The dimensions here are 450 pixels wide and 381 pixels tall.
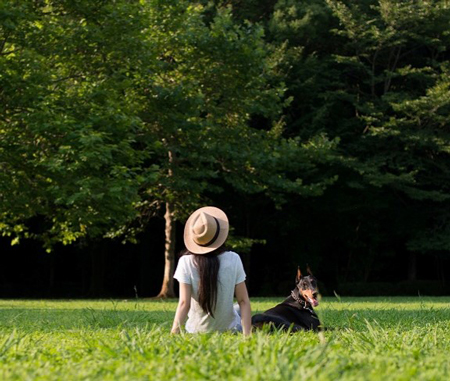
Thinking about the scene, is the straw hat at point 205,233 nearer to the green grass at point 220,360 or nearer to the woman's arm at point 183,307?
the woman's arm at point 183,307

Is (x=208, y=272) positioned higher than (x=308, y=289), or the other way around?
(x=208, y=272)

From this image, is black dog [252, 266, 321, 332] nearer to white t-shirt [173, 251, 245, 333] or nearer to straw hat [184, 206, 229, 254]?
white t-shirt [173, 251, 245, 333]

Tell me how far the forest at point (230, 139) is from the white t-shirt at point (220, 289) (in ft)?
37.8

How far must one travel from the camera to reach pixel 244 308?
6562 mm

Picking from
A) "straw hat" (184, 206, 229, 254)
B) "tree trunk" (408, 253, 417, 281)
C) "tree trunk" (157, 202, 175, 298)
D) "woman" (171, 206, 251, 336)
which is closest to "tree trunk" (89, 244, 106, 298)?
"tree trunk" (157, 202, 175, 298)

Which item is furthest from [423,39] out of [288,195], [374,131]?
[288,195]

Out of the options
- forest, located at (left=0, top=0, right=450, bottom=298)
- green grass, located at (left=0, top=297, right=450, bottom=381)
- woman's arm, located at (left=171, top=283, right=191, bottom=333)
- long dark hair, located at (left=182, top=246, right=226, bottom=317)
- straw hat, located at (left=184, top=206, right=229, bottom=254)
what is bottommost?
green grass, located at (left=0, top=297, right=450, bottom=381)

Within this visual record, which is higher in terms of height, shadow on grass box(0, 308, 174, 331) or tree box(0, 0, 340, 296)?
tree box(0, 0, 340, 296)

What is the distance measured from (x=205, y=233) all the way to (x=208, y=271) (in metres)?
0.33

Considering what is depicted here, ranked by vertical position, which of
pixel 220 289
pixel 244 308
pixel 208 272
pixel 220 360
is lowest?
pixel 220 360

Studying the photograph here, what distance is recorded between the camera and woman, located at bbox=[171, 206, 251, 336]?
6562mm

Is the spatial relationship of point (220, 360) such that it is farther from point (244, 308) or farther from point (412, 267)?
point (412, 267)

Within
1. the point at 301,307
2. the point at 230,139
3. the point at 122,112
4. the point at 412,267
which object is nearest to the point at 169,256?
the point at 230,139

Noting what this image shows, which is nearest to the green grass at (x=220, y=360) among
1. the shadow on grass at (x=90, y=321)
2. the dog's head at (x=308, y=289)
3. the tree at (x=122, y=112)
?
the shadow on grass at (x=90, y=321)
